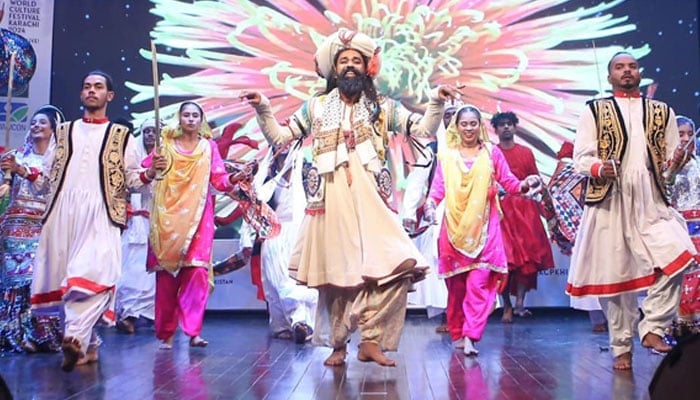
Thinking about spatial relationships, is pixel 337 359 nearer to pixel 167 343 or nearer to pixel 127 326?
pixel 167 343

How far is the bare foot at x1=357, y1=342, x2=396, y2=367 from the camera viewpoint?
14.3ft

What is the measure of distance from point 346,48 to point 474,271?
182 centimetres

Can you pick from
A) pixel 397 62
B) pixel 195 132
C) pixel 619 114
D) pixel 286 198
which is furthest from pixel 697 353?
pixel 397 62

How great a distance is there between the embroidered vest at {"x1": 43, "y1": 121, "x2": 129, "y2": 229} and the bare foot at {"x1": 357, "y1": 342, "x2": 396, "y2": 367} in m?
1.68

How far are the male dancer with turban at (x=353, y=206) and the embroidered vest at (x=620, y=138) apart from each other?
3.09 feet

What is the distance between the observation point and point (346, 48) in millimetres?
4773

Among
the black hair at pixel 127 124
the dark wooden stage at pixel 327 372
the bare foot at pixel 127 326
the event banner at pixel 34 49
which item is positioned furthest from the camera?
the event banner at pixel 34 49

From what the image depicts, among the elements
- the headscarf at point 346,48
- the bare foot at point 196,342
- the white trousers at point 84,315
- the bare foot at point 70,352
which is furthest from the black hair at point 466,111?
the bare foot at point 70,352

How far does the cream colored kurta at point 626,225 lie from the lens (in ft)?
15.1

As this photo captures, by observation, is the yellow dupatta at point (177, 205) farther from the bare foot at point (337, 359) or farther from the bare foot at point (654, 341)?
the bare foot at point (654, 341)

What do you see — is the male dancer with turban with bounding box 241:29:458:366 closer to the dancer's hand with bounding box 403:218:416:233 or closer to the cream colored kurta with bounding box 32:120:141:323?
the cream colored kurta with bounding box 32:120:141:323

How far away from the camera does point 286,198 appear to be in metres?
6.89

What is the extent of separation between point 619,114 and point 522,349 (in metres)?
1.76

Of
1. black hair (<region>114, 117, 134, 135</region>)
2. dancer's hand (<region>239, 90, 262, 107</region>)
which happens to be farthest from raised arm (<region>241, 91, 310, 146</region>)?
black hair (<region>114, 117, 134, 135</region>)
